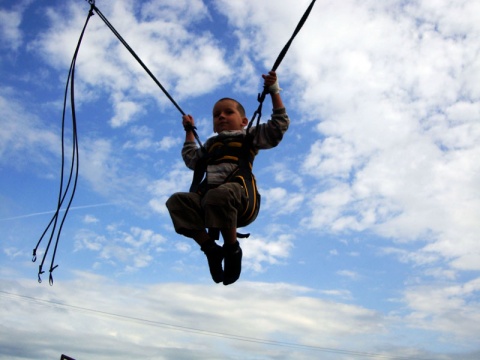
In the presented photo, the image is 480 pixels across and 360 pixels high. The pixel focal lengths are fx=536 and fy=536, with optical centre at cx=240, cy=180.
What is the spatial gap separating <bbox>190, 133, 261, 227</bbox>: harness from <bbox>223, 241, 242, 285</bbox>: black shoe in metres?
0.26

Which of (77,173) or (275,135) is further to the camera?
(77,173)

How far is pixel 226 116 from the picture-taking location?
516 centimetres

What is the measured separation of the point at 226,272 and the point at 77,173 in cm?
183

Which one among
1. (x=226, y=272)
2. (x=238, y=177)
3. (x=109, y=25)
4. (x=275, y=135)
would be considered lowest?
(x=226, y=272)

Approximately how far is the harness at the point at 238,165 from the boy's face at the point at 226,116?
0.18 metres

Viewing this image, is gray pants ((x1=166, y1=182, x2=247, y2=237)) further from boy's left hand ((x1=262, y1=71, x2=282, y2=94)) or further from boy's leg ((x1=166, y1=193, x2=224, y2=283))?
boy's left hand ((x1=262, y1=71, x2=282, y2=94))

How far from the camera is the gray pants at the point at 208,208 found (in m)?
4.51

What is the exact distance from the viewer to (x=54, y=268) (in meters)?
5.14

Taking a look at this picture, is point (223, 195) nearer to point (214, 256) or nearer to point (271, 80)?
point (214, 256)

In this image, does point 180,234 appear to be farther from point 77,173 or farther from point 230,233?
point 77,173

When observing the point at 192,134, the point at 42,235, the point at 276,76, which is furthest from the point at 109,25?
the point at 42,235

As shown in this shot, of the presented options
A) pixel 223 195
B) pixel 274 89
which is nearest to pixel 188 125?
pixel 274 89

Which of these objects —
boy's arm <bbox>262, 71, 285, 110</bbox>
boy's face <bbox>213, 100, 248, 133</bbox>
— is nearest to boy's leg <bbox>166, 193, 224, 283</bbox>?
boy's face <bbox>213, 100, 248, 133</bbox>

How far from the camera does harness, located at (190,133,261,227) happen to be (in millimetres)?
4800
